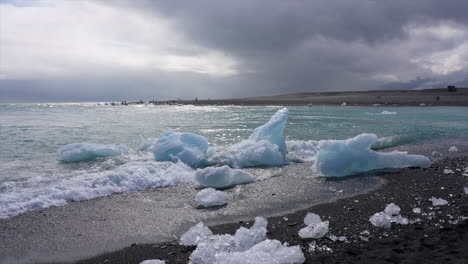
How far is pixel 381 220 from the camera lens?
13.9 ft

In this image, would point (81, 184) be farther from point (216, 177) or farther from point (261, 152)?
point (261, 152)

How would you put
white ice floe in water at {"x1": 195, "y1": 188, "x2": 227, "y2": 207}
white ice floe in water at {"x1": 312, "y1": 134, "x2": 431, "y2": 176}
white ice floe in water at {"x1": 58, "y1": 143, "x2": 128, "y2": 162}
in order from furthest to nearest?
1. white ice floe in water at {"x1": 58, "y1": 143, "x2": 128, "y2": 162}
2. white ice floe in water at {"x1": 312, "y1": 134, "x2": 431, "y2": 176}
3. white ice floe in water at {"x1": 195, "y1": 188, "x2": 227, "y2": 207}

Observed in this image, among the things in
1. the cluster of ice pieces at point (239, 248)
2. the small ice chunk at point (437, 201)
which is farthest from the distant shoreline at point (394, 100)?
the cluster of ice pieces at point (239, 248)

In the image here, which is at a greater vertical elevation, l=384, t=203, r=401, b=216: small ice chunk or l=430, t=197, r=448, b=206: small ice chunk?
l=384, t=203, r=401, b=216: small ice chunk

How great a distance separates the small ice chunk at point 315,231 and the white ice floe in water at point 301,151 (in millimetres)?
5348

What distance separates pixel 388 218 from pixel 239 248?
2.01 meters

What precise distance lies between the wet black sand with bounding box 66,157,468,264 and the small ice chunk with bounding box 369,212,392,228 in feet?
0.26

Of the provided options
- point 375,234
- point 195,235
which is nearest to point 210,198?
point 195,235

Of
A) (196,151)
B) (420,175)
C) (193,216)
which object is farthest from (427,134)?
(193,216)

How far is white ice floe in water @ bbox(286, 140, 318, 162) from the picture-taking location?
954 cm

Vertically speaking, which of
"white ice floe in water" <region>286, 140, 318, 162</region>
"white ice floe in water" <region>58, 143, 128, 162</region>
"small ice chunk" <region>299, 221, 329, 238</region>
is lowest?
"white ice floe in water" <region>286, 140, 318, 162</region>

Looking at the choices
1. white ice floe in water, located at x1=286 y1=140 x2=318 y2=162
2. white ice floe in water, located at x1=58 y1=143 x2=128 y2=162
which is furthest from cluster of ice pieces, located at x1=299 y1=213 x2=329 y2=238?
white ice floe in water, located at x1=58 y1=143 x2=128 y2=162

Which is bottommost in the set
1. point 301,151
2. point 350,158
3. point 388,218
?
point 301,151

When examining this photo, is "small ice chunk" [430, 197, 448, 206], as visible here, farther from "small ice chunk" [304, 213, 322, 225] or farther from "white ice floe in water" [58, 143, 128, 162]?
"white ice floe in water" [58, 143, 128, 162]
